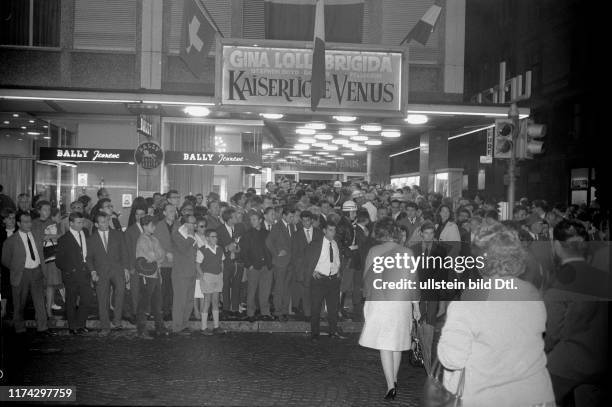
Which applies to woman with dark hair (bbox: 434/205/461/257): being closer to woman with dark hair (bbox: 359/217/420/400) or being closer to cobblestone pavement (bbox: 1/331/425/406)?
cobblestone pavement (bbox: 1/331/425/406)

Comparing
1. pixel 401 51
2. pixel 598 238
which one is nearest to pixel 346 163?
pixel 401 51

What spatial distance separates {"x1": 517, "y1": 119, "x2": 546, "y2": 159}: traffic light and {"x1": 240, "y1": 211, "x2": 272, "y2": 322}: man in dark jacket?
476 centimetres

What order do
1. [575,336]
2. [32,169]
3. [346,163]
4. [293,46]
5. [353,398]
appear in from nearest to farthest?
[575,336], [353,398], [293,46], [32,169], [346,163]

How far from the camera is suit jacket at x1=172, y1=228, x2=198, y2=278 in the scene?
9703 millimetres

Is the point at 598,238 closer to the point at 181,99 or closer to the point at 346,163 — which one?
the point at 181,99

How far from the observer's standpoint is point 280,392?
6824mm

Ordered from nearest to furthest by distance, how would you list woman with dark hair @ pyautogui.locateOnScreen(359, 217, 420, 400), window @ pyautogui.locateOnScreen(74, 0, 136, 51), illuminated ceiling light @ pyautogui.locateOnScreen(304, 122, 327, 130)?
woman with dark hair @ pyautogui.locateOnScreen(359, 217, 420, 400) < window @ pyautogui.locateOnScreen(74, 0, 136, 51) < illuminated ceiling light @ pyautogui.locateOnScreen(304, 122, 327, 130)

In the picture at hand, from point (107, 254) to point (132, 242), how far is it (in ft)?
2.11

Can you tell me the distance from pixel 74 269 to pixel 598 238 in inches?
333

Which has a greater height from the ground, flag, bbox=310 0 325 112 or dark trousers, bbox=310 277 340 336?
flag, bbox=310 0 325 112

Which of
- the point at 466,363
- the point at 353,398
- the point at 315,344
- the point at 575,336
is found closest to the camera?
the point at 466,363

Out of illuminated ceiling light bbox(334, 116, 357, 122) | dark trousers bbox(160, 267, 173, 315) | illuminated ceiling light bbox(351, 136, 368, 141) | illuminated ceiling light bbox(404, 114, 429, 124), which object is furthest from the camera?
illuminated ceiling light bbox(351, 136, 368, 141)

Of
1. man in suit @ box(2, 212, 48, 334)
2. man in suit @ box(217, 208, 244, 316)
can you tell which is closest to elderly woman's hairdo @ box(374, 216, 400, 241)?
man in suit @ box(217, 208, 244, 316)

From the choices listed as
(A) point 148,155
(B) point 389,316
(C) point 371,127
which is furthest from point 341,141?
(B) point 389,316
